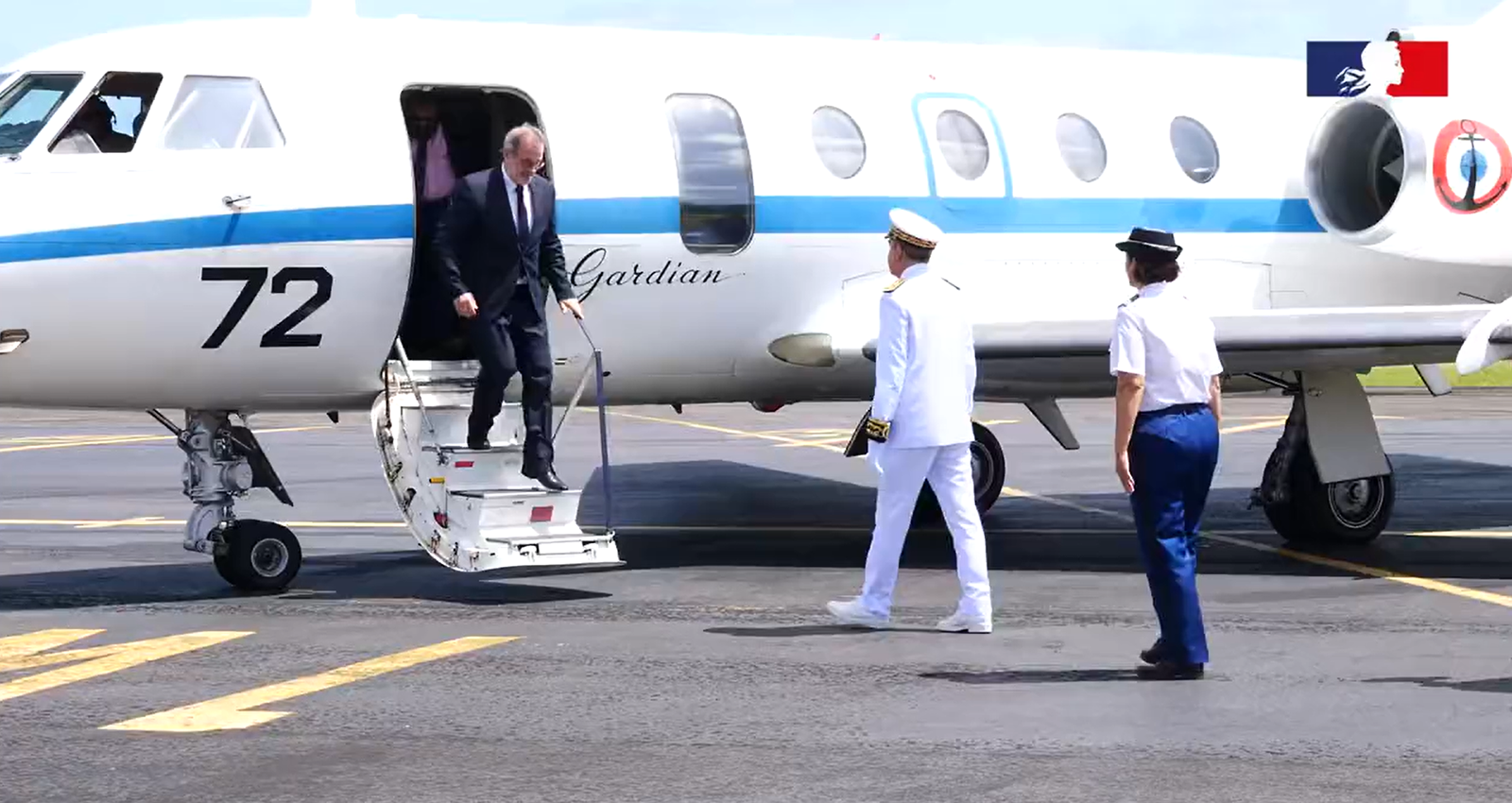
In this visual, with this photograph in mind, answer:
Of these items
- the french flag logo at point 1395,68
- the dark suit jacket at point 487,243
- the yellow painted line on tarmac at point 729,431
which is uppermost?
the french flag logo at point 1395,68

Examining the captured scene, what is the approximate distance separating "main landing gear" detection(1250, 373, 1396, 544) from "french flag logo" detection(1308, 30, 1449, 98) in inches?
76.6

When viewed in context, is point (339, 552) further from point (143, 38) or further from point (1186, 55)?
point (1186, 55)

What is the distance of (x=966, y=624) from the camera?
1023cm

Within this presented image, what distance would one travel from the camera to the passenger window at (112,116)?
37.7 feet

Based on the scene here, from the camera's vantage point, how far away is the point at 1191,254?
48.7ft

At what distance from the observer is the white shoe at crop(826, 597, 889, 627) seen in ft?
33.9

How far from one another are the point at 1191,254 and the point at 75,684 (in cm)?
860

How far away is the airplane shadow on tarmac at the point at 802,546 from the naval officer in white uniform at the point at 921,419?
229cm

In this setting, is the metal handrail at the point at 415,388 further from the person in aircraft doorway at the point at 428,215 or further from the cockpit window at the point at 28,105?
the cockpit window at the point at 28,105

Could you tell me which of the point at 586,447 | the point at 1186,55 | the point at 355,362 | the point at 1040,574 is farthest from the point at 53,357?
the point at 586,447

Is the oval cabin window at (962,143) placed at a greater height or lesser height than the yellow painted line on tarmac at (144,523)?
greater

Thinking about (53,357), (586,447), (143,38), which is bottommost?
(586,447)

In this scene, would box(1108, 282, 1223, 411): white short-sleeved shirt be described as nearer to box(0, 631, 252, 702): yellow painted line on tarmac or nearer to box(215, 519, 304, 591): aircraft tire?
box(0, 631, 252, 702): yellow painted line on tarmac

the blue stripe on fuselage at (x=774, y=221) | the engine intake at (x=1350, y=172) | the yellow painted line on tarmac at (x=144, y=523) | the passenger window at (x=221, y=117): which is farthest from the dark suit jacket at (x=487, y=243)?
the engine intake at (x=1350, y=172)
